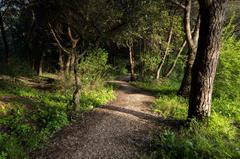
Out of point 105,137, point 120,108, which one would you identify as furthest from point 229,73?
point 105,137

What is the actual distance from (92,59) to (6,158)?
8.93 metres

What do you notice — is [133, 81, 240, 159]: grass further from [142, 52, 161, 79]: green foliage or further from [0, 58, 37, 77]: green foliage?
[0, 58, 37, 77]: green foliage

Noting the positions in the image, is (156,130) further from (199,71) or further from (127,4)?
(127,4)

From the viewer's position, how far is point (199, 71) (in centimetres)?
705

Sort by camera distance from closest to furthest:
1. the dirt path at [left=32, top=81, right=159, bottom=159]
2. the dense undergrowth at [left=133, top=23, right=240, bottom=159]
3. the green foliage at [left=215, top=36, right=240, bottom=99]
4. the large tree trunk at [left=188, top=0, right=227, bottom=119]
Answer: the dense undergrowth at [left=133, top=23, right=240, bottom=159], the dirt path at [left=32, top=81, right=159, bottom=159], the large tree trunk at [left=188, top=0, right=227, bottom=119], the green foliage at [left=215, top=36, right=240, bottom=99]

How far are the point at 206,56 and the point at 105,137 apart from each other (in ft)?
11.7

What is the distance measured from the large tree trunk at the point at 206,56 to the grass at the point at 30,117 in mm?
4043

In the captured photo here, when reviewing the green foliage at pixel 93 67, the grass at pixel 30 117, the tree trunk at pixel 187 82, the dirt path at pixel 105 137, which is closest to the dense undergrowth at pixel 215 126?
the tree trunk at pixel 187 82

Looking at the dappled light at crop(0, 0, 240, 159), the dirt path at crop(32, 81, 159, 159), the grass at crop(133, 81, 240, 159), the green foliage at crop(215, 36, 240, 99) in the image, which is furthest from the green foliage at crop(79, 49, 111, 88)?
the green foliage at crop(215, 36, 240, 99)

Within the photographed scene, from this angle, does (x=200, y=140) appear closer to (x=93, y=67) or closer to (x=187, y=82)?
(x=187, y=82)

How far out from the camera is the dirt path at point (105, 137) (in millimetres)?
5910

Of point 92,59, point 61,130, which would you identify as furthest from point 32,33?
point 61,130

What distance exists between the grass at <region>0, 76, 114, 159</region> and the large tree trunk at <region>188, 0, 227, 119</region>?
404 centimetres

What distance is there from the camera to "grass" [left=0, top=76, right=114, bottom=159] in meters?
6.16
